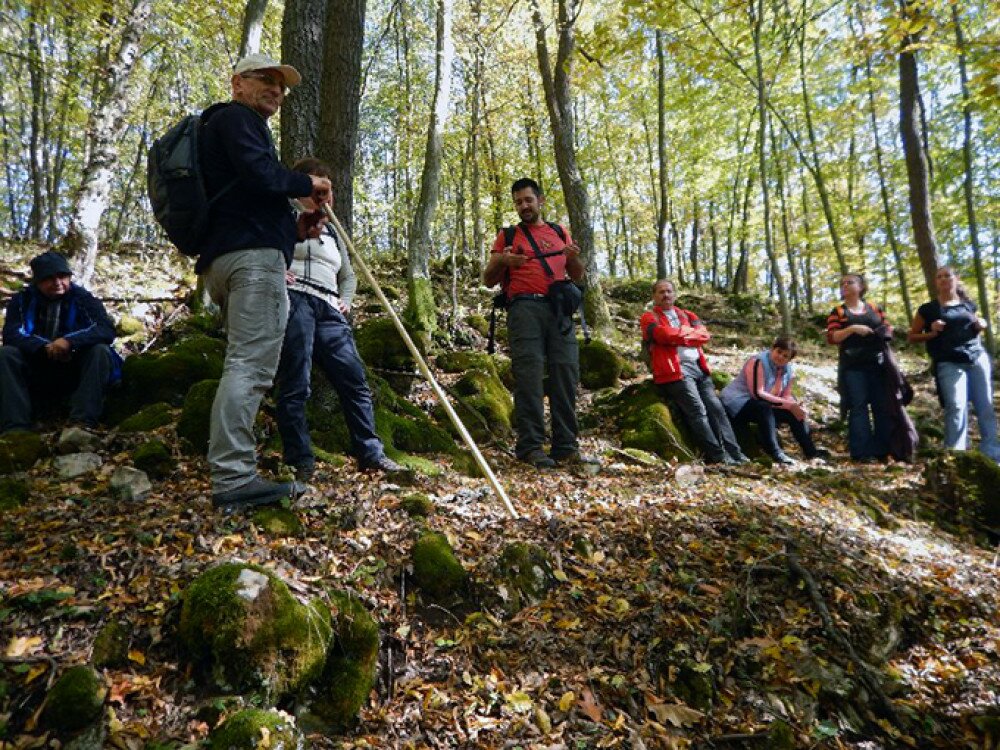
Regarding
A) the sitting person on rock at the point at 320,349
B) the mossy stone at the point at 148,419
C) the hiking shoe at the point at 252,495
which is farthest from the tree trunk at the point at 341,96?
the hiking shoe at the point at 252,495

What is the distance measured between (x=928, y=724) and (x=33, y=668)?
3.81 m

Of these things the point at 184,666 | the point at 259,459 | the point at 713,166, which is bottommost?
the point at 184,666

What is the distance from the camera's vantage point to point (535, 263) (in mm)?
5574

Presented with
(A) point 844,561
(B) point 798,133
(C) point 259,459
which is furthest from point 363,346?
(B) point 798,133

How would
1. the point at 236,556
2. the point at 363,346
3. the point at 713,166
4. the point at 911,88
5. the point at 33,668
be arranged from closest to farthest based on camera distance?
the point at 33,668, the point at 236,556, the point at 363,346, the point at 911,88, the point at 713,166

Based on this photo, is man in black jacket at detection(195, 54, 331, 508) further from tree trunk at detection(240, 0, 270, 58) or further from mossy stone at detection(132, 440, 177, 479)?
tree trunk at detection(240, 0, 270, 58)

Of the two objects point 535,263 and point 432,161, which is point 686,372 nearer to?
point 535,263

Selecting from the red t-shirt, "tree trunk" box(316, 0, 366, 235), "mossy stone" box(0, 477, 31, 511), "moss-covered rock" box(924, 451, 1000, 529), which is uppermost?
"tree trunk" box(316, 0, 366, 235)

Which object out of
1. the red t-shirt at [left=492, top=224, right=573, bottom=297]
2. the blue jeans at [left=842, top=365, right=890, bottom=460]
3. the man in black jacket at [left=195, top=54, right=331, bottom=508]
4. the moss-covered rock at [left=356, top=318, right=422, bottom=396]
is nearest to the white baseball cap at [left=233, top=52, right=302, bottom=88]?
the man in black jacket at [left=195, top=54, right=331, bottom=508]

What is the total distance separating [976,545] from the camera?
4.86 m

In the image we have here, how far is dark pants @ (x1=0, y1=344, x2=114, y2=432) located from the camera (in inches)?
179

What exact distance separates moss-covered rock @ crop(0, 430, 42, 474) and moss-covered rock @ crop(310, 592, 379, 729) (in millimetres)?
2779

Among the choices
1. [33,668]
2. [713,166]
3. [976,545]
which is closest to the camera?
[33,668]

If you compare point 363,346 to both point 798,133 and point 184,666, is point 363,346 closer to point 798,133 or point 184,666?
point 184,666
